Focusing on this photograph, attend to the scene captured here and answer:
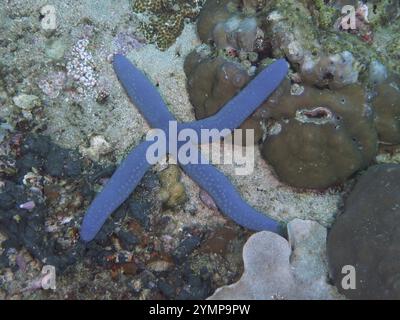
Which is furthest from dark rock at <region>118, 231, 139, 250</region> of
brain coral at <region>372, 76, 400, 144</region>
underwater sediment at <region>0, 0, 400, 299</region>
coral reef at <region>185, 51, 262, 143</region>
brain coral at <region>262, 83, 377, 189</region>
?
brain coral at <region>372, 76, 400, 144</region>

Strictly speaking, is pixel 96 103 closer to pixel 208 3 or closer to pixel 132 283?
pixel 208 3

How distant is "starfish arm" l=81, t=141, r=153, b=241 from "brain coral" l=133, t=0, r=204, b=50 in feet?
5.52

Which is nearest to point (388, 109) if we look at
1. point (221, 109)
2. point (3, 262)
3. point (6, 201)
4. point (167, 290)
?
point (221, 109)

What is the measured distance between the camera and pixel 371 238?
12.9ft

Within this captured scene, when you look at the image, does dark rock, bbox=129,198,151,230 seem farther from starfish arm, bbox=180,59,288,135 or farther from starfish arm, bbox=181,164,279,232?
starfish arm, bbox=180,59,288,135

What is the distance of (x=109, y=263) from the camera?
411cm

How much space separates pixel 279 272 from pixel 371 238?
95cm

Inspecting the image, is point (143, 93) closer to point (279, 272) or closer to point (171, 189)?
point (171, 189)

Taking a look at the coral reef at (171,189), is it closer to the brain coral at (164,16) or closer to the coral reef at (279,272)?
the coral reef at (279,272)

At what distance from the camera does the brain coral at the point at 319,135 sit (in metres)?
4.46

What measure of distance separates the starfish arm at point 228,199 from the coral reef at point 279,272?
0.29 m

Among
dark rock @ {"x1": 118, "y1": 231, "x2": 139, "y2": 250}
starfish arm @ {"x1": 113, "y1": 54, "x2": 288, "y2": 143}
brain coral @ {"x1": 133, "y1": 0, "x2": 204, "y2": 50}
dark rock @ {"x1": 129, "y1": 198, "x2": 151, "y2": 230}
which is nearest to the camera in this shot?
dark rock @ {"x1": 118, "y1": 231, "x2": 139, "y2": 250}

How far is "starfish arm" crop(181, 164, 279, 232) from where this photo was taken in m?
4.45
